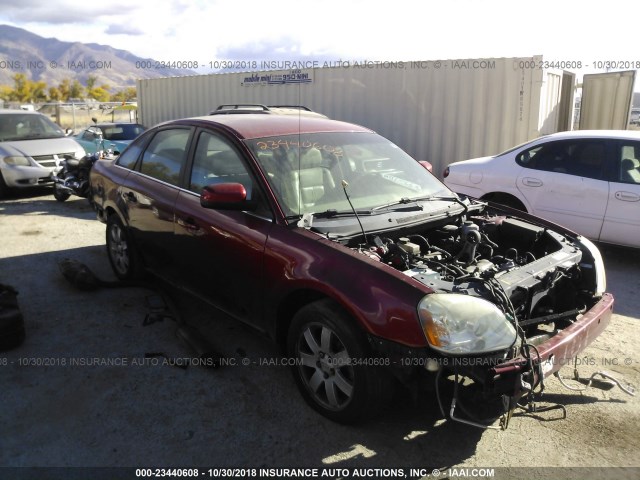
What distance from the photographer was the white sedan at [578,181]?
230 inches

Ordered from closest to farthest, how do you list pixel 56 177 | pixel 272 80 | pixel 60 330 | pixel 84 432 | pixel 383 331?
pixel 383 331, pixel 84 432, pixel 60 330, pixel 56 177, pixel 272 80

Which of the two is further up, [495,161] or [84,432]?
[495,161]

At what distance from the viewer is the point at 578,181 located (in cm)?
605

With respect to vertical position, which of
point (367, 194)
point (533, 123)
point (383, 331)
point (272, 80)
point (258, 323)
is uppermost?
point (272, 80)

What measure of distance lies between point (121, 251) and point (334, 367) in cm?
306

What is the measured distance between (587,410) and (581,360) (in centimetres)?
65

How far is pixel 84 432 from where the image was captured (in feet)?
9.84

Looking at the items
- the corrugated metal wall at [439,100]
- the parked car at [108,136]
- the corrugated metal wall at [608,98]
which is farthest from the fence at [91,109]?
the corrugated metal wall at [608,98]

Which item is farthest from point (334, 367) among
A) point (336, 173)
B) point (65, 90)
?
point (65, 90)

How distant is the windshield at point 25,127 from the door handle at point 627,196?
33.1ft

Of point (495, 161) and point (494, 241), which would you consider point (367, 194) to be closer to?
point (494, 241)

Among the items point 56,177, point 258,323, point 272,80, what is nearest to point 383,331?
point 258,323

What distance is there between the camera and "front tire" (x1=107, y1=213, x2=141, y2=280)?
4969 millimetres

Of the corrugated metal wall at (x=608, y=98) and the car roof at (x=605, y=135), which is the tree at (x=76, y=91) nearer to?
the corrugated metal wall at (x=608, y=98)
